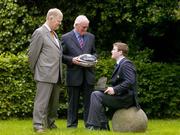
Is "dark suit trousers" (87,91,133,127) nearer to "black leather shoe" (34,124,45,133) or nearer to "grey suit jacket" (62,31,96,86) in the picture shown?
"grey suit jacket" (62,31,96,86)

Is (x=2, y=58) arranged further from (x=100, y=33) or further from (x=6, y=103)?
(x=100, y=33)

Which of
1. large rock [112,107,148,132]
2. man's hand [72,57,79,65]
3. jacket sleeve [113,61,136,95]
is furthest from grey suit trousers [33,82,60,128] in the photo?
large rock [112,107,148,132]

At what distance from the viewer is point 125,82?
33.3 feet

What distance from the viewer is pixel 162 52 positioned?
18844 millimetres

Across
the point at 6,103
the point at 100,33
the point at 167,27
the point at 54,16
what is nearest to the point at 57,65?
the point at 54,16

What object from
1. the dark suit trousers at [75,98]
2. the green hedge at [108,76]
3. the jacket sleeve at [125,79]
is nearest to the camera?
the jacket sleeve at [125,79]

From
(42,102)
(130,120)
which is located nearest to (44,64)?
(42,102)

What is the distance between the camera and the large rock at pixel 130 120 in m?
10.1

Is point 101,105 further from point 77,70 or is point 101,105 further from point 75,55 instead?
point 75,55

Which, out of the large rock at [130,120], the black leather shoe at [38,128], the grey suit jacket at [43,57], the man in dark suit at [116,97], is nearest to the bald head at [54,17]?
the grey suit jacket at [43,57]

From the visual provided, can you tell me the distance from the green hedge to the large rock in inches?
174

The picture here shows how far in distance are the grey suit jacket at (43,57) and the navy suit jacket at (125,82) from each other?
3.61 feet

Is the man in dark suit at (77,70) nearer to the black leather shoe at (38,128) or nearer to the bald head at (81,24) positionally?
the bald head at (81,24)

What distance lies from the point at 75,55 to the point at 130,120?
67.2 inches
